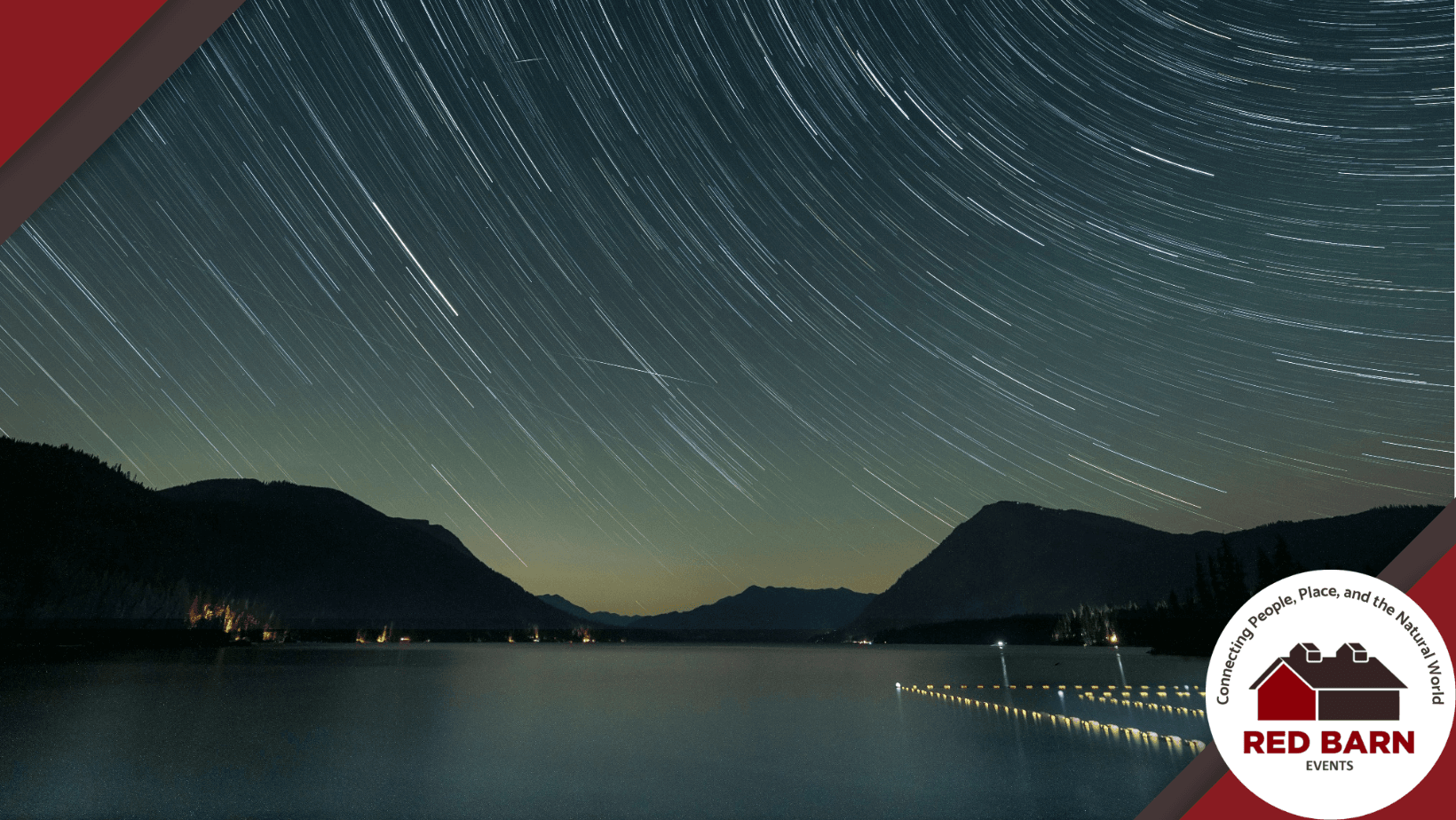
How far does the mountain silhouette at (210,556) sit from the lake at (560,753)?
158ft

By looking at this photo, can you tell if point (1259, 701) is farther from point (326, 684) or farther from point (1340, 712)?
point (326, 684)

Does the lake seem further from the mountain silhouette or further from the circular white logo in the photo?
the mountain silhouette

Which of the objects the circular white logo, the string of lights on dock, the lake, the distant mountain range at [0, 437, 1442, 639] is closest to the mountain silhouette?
the distant mountain range at [0, 437, 1442, 639]

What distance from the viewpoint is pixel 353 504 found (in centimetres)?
18438

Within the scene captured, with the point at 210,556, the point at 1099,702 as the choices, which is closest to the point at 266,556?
the point at 210,556

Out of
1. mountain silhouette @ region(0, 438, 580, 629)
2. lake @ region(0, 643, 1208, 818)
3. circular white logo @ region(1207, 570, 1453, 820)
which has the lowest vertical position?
lake @ region(0, 643, 1208, 818)

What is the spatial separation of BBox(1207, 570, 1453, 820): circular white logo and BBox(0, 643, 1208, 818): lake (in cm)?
577

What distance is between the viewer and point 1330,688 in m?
3.83

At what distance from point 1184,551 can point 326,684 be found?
19232 centimetres

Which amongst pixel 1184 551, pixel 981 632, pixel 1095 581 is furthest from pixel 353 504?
pixel 1184 551

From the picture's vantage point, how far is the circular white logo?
138 inches

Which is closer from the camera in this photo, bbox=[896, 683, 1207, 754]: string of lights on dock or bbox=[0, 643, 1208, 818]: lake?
bbox=[0, 643, 1208, 818]: lake

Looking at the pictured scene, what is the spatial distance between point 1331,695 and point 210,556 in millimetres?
152865

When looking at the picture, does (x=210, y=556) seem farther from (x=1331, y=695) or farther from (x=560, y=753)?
(x=1331, y=695)
